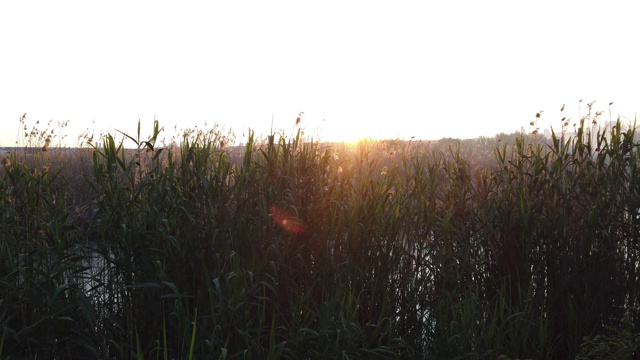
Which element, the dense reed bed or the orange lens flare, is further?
the orange lens flare

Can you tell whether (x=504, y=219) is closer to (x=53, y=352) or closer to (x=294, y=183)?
(x=294, y=183)

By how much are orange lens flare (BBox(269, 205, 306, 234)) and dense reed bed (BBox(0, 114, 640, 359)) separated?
1cm

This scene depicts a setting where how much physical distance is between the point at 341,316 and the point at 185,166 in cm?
140

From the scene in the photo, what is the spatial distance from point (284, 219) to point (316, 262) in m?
0.37

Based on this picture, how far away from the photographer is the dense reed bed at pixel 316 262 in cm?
368

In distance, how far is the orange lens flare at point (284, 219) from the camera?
408cm

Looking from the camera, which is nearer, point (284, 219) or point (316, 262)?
point (284, 219)

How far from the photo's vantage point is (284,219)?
4.10m

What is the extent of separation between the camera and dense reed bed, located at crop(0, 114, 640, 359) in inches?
145

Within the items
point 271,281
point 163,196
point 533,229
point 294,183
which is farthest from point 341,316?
point 533,229

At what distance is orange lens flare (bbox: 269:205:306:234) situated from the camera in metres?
4.08

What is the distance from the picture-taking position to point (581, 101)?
523 centimetres

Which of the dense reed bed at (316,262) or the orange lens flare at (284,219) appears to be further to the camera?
the orange lens flare at (284,219)

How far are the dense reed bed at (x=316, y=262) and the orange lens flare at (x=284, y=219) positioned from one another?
0.01 metres
